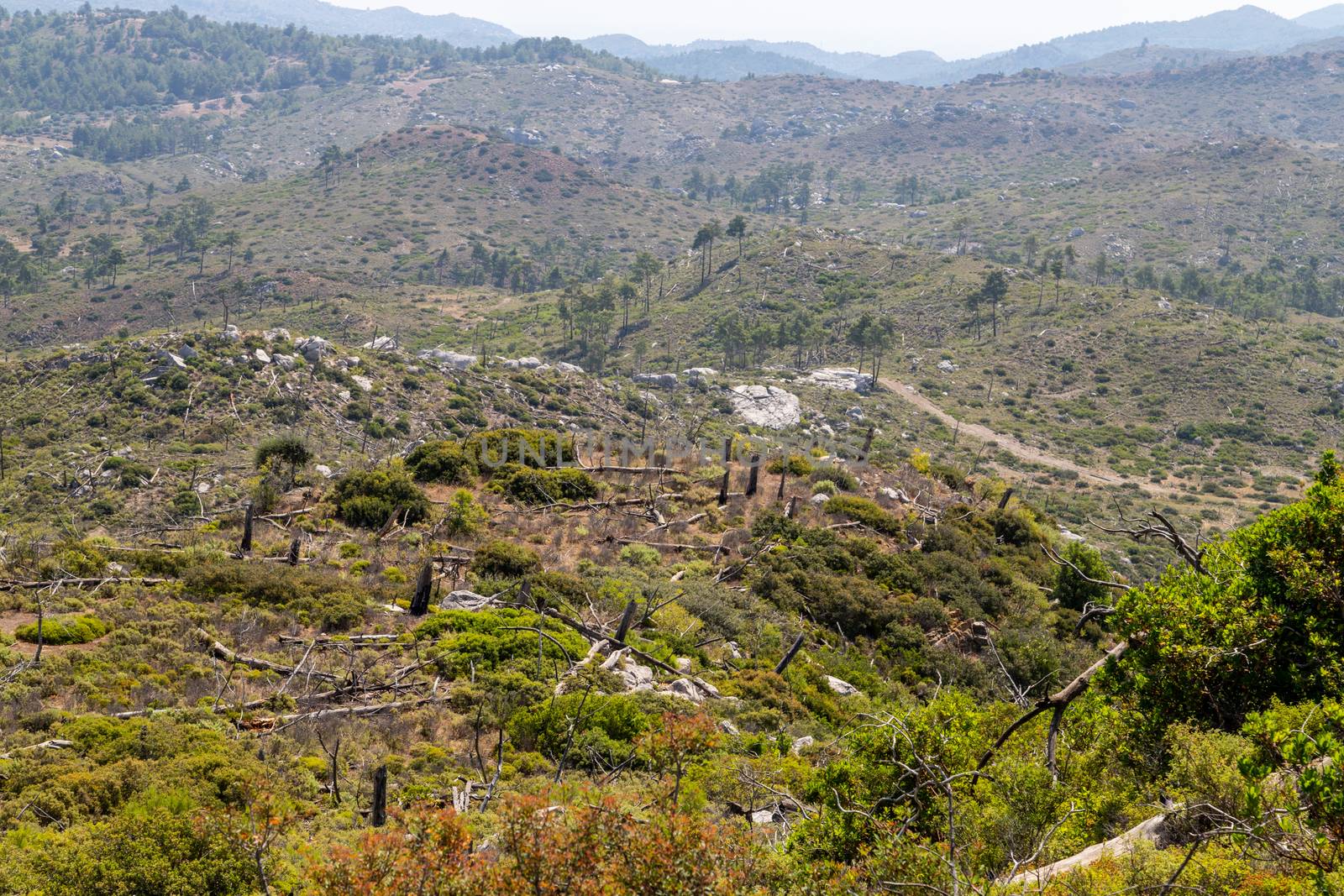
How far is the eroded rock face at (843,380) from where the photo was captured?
84.5 metres

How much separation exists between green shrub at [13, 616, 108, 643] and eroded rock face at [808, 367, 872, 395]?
247 feet

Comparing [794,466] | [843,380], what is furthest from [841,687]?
[843,380]

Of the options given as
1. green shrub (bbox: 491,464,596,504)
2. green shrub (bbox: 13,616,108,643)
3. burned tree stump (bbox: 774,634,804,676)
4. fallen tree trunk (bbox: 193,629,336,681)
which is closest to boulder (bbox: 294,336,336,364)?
green shrub (bbox: 491,464,596,504)

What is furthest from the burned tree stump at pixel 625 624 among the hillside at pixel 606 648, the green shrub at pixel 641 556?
the green shrub at pixel 641 556

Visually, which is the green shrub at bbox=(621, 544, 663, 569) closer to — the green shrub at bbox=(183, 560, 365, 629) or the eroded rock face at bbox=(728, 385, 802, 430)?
the green shrub at bbox=(183, 560, 365, 629)

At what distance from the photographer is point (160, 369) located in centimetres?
4291

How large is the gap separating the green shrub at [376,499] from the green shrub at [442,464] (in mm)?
1851

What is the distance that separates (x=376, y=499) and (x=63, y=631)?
27.6ft

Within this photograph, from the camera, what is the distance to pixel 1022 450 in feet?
238

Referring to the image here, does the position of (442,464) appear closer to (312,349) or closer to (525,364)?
(312,349)

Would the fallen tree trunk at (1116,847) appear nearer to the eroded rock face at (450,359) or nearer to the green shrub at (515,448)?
the green shrub at (515,448)

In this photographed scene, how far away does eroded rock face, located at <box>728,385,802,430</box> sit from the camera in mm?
72812

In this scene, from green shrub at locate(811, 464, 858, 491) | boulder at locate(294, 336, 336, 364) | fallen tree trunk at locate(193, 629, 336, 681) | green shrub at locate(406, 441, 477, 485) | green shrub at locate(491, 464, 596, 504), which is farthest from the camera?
boulder at locate(294, 336, 336, 364)

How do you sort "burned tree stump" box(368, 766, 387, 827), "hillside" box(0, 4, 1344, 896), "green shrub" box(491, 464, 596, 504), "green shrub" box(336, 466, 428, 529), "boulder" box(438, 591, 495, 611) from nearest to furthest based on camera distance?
"hillside" box(0, 4, 1344, 896) < "burned tree stump" box(368, 766, 387, 827) < "boulder" box(438, 591, 495, 611) < "green shrub" box(336, 466, 428, 529) < "green shrub" box(491, 464, 596, 504)
